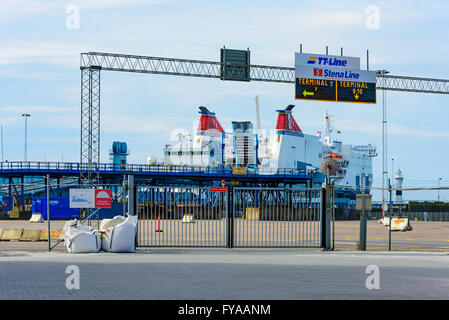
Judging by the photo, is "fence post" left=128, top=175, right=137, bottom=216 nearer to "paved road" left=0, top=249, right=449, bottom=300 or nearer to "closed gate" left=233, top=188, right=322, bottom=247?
"paved road" left=0, top=249, right=449, bottom=300

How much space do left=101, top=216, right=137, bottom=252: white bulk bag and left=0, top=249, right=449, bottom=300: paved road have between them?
72 centimetres

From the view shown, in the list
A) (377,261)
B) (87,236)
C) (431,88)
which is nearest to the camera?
(377,261)

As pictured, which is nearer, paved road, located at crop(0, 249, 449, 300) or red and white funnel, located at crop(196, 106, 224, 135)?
paved road, located at crop(0, 249, 449, 300)

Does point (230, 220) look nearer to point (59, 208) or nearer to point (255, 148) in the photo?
point (59, 208)

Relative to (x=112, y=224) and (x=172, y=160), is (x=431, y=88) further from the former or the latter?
(x=172, y=160)

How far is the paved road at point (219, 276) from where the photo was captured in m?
9.68

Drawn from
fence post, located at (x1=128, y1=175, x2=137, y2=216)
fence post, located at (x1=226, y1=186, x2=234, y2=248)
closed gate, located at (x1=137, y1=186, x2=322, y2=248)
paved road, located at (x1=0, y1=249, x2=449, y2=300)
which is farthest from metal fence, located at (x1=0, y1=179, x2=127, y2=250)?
paved road, located at (x1=0, y1=249, x2=449, y2=300)

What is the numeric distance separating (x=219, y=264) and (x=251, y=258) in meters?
2.12

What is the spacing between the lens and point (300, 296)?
9352 mm

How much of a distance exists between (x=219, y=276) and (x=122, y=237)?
7002 millimetres

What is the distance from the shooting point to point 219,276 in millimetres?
12078

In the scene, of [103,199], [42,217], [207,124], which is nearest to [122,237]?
[103,199]

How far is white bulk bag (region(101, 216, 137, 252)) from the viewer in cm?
1844
